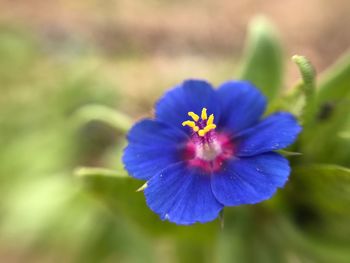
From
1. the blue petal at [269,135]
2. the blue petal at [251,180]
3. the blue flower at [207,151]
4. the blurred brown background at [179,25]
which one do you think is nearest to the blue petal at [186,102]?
the blue flower at [207,151]

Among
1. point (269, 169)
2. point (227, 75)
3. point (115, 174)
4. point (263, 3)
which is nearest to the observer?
point (269, 169)

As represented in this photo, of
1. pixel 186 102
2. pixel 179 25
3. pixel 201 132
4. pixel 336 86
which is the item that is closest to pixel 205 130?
pixel 201 132

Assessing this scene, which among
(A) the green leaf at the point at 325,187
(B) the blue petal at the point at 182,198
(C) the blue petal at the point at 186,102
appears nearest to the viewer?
(B) the blue petal at the point at 182,198

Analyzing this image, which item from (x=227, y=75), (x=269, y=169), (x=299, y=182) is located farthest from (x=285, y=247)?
(x=227, y=75)

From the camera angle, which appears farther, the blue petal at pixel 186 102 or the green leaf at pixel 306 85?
the blue petal at pixel 186 102

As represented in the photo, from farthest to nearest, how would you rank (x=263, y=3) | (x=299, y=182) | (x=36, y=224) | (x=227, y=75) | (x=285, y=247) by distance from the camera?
(x=263, y=3), (x=227, y=75), (x=36, y=224), (x=285, y=247), (x=299, y=182)

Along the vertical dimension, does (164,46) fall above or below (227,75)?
above

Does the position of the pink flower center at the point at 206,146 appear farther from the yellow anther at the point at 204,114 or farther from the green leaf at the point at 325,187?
the green leaf at the point at 325,187

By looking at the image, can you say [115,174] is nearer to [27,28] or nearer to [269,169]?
[269,169]

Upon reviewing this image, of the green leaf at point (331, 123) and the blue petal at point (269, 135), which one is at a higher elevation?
the green leaf at point (331, 123)
